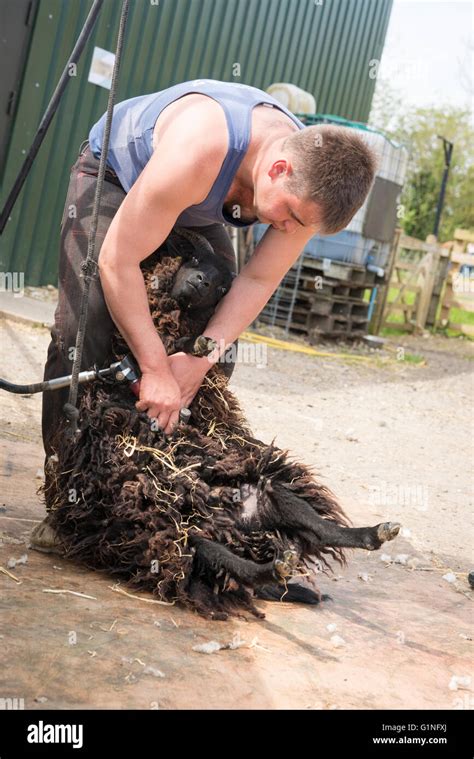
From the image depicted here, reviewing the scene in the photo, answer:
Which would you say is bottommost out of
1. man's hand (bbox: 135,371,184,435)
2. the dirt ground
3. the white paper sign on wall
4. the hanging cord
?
the dirt ground

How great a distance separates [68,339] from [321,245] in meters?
6.94

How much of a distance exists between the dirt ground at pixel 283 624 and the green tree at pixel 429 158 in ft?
55.3

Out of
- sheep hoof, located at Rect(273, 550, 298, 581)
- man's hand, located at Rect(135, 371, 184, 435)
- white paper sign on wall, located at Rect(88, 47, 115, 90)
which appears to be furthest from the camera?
white paper sign on wall, located at Rect(88, 47, 115, 90)

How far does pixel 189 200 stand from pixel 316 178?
382mm

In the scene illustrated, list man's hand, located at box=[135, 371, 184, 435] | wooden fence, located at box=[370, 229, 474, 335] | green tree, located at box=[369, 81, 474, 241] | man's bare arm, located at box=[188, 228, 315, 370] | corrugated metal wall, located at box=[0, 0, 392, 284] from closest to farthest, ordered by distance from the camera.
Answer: man's hand, located at box=[135, 371, 184, 435], man's bare arm, located at box=[188, 228, 315, 370], corrugated metal wall, located at box=[0, 0, 392, 284], wooden fence, located at box=[370, 229, 474, 335], green tree, located at box=[369, 81, 474, 241]

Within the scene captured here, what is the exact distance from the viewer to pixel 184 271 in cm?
274

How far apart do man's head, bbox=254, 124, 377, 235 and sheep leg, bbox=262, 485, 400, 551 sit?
0.83 meters

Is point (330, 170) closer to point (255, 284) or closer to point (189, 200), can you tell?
point (189, 200)

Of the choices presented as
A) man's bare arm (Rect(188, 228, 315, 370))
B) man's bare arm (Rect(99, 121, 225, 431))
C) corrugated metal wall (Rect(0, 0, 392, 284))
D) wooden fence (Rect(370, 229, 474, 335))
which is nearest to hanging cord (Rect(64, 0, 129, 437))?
man's bare arm (Rect(99, 121, 225, 431))

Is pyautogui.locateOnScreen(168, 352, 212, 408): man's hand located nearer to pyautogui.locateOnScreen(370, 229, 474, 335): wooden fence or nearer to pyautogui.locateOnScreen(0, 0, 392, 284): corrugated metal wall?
pyautogui.locateOnScreen(0, 0, 392, 284): corrugated metal wall

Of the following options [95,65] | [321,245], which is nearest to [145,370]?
[95,65]

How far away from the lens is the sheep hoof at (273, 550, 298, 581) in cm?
229

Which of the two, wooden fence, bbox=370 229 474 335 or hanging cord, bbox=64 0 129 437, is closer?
hanging cord, bbox=64 0 129 437
